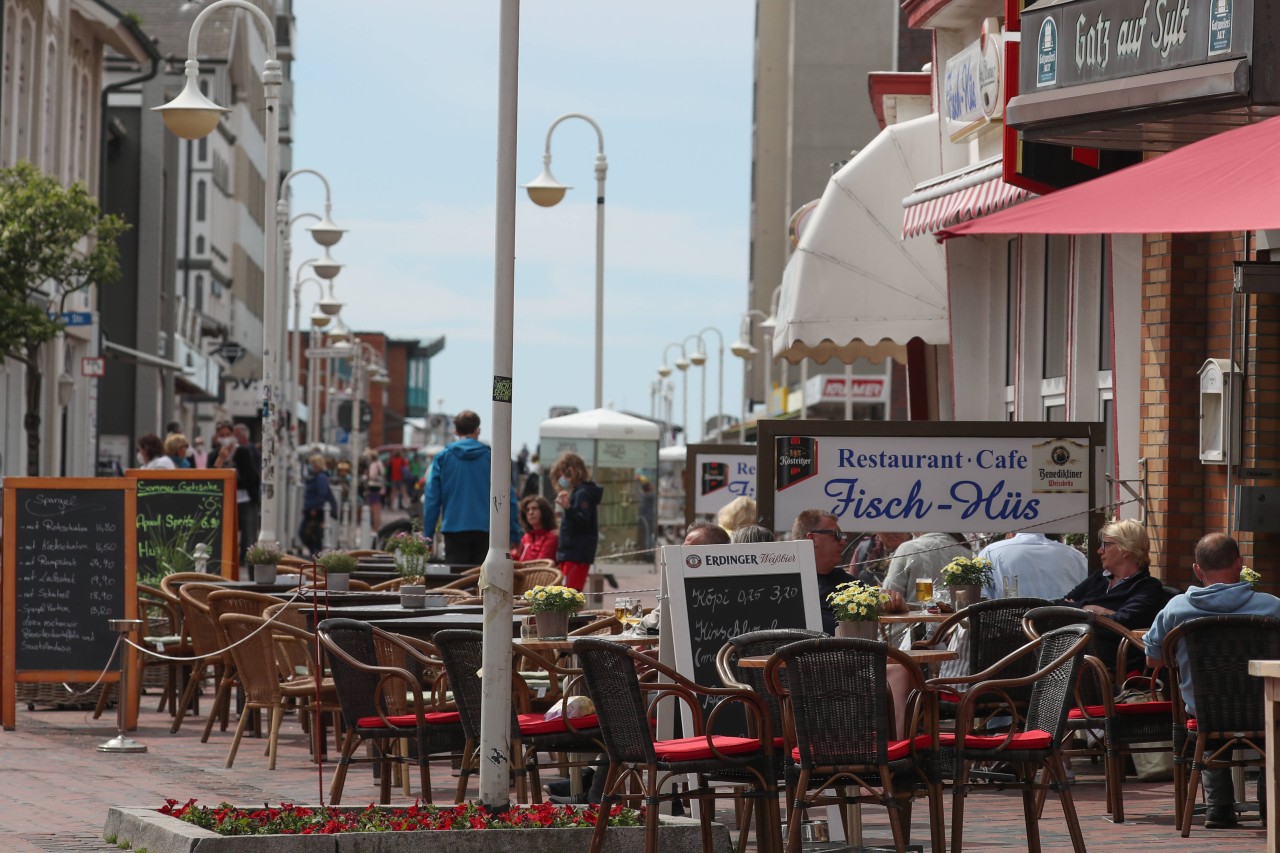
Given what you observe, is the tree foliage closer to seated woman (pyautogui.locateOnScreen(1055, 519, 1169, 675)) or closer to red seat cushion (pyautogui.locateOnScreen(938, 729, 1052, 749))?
seated woman (pyautogui.locateOnScreen(1055, 519, 1169, 675))

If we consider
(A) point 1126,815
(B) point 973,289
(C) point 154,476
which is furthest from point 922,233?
(A) point 1126,815

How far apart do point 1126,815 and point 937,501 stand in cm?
329

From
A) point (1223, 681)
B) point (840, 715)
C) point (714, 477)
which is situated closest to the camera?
point (840, 715)

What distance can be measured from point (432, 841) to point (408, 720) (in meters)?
2.07

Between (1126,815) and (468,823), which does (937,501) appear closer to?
(1126,815)

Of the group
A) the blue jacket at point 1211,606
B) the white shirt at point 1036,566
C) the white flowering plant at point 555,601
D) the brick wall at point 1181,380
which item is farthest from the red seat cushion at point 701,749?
the brick wall at point 1181,380

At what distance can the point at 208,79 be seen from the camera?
215 ft

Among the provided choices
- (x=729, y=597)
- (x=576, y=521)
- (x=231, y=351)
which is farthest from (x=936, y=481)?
(x=231, y=351)

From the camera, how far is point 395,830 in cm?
786

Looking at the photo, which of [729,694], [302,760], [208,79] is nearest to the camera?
[729,694]

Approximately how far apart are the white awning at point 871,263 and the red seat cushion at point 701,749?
11.0 m

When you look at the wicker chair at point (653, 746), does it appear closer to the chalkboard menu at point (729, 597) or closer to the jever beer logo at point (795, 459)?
the chalkboard menu at point (729, 597)

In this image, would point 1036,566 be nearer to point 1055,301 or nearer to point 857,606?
point 857,606

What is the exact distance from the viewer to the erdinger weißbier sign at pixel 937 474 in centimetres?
1270
